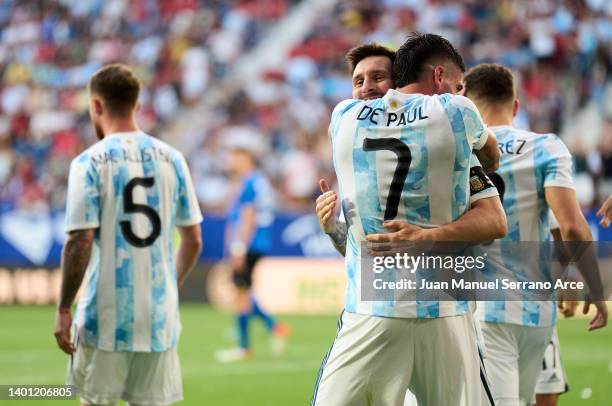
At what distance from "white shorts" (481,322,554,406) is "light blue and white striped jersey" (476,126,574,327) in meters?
0.06

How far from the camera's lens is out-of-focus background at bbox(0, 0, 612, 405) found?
14.5 m

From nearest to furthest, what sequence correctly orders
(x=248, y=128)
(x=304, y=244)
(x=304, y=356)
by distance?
1. (x=304, y=356)
2. (x=304, y=244)
3. (x=248, y=128)

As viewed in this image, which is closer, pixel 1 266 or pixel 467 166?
pixel 467 166

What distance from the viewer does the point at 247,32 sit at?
21.7 metres

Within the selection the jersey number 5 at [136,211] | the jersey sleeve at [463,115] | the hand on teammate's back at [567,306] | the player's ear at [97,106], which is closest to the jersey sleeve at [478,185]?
the jersey sleeve at [463,115]

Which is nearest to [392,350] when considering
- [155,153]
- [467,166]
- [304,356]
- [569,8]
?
[467,166]

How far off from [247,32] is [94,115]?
1706cm

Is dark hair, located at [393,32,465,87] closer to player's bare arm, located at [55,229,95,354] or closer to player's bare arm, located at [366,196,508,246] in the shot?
player's bare arm, located at [366,196,508,246]

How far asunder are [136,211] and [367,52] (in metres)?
1.56

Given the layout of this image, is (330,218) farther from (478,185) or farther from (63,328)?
(63,328)

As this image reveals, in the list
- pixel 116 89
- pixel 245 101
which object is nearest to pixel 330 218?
pixel 116 89

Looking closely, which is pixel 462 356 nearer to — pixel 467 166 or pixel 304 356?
pixel 467 166

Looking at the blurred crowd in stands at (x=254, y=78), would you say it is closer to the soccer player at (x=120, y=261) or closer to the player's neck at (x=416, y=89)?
the soccer player at (x=120, y=261)

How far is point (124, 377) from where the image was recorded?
188 inches
